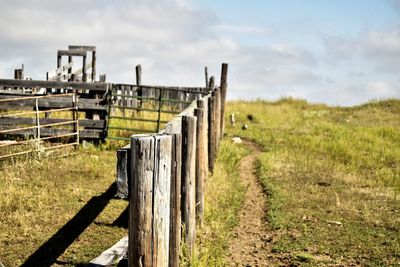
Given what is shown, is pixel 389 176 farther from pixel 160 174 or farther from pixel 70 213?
pixel 160 174

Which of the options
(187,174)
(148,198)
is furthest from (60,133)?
(148,198)

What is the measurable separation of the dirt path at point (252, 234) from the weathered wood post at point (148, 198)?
9.27 feet

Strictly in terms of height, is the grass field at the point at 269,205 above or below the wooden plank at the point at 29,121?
below

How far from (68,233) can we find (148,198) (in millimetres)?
4194

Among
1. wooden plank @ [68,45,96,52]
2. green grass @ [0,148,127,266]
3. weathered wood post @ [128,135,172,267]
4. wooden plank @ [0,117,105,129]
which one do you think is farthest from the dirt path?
wooden plank @ [68,45,96,52]

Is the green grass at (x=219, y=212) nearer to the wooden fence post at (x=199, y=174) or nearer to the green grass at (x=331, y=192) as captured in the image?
the wooden fence post at (x=199, y=174)

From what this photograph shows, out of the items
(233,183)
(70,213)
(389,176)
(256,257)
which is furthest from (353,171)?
(70,213)

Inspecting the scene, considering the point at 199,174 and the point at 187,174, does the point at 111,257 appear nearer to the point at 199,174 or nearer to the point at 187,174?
the point at 187,174

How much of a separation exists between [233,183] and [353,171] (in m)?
3.69

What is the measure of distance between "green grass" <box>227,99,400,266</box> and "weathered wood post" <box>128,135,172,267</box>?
3.23m

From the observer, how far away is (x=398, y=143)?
17594 mm

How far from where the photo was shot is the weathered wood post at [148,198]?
3734 millimetres

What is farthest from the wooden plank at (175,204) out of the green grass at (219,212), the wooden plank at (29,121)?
the wooden plank at (29,121)

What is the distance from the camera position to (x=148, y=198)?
3826 mm
